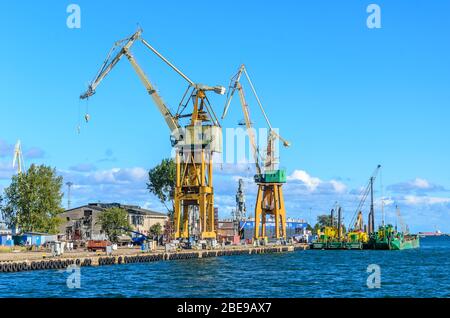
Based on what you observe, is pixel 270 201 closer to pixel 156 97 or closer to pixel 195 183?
pixel 195 183

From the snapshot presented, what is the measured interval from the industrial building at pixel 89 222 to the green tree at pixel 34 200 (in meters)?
25.0

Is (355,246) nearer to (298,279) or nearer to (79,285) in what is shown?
(298,279)

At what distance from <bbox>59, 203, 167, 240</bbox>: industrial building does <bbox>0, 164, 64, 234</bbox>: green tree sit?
982 inches

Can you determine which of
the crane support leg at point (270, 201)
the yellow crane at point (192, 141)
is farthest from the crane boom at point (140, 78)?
the crane support leg at point (270, 201)

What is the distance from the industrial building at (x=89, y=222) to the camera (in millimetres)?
138500

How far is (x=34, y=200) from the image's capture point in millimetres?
105562

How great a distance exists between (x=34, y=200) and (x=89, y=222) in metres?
37.2

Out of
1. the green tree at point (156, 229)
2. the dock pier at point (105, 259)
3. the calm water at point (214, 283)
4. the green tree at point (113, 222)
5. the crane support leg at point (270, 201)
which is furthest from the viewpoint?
the green tree at point (156, 229)

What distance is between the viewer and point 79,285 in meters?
48.8

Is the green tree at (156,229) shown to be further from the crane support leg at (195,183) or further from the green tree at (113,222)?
the crane support leg at (195,183)

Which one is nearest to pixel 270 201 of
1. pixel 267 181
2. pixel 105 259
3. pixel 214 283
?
pixel 267 181

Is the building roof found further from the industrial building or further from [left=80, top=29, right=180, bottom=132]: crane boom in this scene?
[left=80, top=29, right=180, bottom=132]: crane boom

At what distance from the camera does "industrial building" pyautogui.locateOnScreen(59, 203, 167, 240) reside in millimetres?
138500
